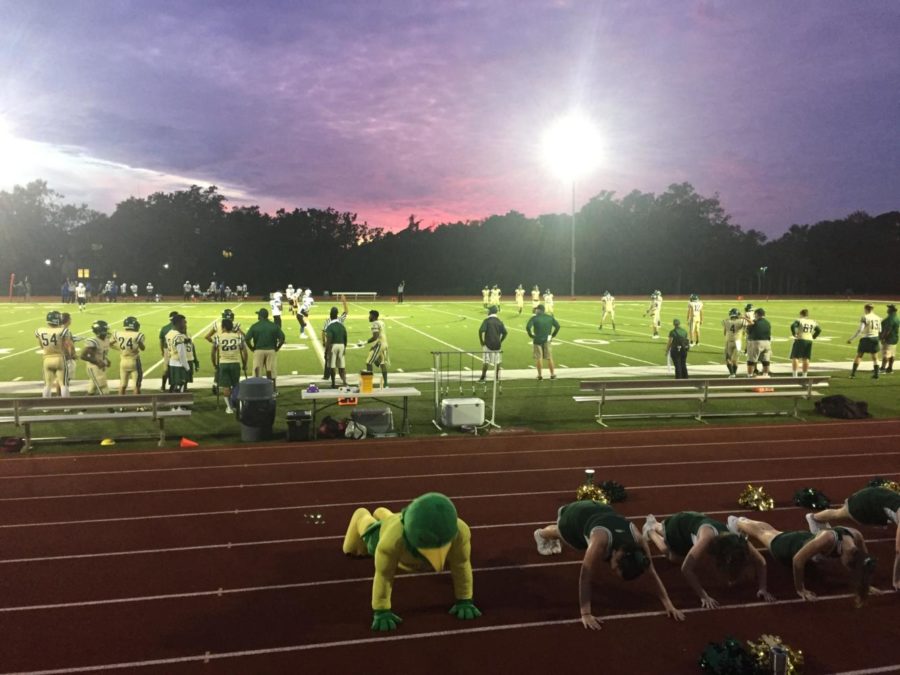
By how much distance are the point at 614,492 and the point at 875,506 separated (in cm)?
305

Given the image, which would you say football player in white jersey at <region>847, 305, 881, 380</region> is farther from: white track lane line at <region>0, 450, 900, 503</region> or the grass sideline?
white track lane line at <region>0, 450, 900, 503</region>

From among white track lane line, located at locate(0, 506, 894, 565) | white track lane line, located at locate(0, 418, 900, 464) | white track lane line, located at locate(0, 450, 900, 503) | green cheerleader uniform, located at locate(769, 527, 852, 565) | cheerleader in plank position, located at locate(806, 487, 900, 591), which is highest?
cheerleader in plank position, located at locate(806, 487, 900, 591)

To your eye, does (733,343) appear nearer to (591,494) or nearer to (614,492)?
(614,492)

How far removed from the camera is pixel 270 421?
466 inches

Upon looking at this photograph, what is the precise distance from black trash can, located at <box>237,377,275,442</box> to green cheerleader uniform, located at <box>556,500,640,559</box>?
6939 mm

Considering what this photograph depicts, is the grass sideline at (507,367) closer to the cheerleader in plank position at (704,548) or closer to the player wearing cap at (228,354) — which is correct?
the player wearing cap at (228,354)

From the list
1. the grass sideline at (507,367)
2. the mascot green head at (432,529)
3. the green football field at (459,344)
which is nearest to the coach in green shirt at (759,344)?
the grass sideline at (507,367)

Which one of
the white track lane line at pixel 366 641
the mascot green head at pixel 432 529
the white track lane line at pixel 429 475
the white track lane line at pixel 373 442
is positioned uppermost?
the mascot green head at pixel 432 529

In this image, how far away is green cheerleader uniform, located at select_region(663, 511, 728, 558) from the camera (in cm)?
578

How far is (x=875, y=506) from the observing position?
20.9ft

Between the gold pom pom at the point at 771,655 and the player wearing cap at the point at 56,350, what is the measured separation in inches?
496

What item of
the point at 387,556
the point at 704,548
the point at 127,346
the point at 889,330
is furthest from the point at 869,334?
the point at 127,346

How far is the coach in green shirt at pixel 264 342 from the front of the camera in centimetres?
1416

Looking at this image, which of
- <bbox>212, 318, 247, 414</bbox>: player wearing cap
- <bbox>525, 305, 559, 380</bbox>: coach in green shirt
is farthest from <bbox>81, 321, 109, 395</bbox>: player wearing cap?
<bbox>525, 305, 559, 380</bbox>: coach in green shirt
